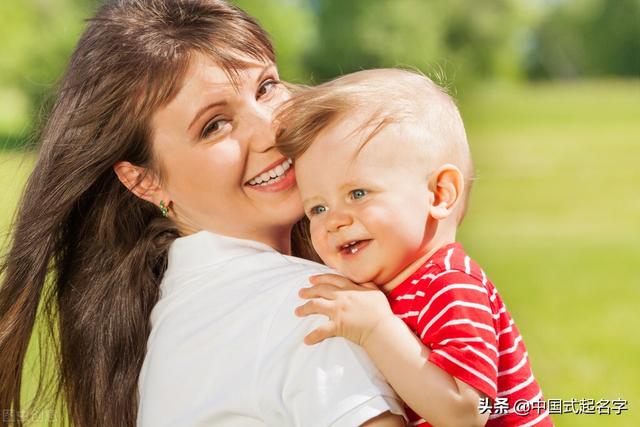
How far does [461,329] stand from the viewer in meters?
1.93

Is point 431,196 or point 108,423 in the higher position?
point 431,196

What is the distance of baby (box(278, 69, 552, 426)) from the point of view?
193 cm

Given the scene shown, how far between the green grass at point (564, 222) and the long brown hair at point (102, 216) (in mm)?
395

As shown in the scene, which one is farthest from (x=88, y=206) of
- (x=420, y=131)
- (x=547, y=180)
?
(x=547, y=180)

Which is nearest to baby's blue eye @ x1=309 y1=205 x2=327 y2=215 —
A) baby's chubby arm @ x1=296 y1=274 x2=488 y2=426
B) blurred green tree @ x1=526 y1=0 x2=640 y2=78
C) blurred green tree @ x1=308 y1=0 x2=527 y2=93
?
baby's chubby arm @ x1=296 y1=274 x2=488 y2=426

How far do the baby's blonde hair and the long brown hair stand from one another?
256 millimetres

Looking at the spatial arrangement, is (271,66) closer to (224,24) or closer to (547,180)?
(224,24)

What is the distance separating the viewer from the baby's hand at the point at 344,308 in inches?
77.7

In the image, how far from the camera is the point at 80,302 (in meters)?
2.63

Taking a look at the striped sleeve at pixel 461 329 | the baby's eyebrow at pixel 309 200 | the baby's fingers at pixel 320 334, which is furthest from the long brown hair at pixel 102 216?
the striped sleeve at pixel 461 329

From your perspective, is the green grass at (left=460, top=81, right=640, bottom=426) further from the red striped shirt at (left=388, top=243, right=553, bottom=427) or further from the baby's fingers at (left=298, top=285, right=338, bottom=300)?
the baby's fingers at (left=298, top=285, right=338, bottom=300)

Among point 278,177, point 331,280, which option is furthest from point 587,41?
point 331,280

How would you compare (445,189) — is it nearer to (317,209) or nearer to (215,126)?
(317,209)

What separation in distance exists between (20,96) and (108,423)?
28177mm
